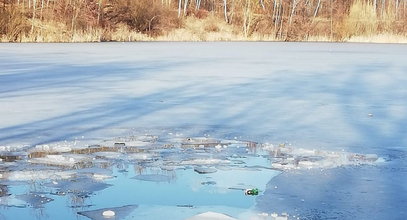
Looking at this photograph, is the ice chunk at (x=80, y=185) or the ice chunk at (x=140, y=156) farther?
the ice chunk at (x=140, y=156)

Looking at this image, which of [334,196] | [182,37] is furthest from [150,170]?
[182,37]

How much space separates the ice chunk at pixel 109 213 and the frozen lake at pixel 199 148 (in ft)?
0.07

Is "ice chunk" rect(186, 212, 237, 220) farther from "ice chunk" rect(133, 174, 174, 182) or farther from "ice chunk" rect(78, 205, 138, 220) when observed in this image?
"ice chunk" rect(133, 174, 174, 182)

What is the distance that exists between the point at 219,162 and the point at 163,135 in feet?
3.64

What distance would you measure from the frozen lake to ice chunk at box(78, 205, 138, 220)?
0.9 inches

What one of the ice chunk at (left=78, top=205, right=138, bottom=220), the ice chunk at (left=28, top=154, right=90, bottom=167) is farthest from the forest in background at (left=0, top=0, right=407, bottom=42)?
the ice chunk at (left=78, top=205, right=138, bottom=220)

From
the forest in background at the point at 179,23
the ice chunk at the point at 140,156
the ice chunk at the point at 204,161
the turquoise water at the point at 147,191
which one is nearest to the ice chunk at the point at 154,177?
the turquoise water at the point at 147,191

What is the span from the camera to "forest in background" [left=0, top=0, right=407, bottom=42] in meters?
24.9

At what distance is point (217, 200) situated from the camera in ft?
11.1

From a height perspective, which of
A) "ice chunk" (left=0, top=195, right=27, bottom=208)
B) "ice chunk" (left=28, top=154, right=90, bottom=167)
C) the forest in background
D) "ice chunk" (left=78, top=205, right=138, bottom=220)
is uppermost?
the forest in background

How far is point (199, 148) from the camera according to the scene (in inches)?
194

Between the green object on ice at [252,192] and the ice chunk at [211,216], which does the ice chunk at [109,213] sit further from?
the green object on ice at [252,192]

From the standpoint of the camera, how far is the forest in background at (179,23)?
81.6ft

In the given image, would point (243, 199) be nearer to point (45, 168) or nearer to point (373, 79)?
point (45, 168)
